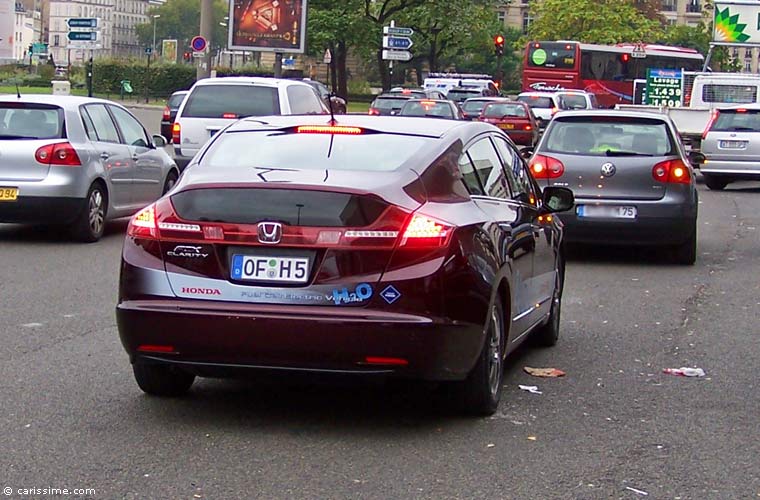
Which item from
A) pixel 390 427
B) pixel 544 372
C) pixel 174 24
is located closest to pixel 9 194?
pixel 544 372

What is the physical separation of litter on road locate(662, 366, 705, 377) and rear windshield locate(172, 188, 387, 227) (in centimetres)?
280

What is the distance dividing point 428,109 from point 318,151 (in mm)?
27262

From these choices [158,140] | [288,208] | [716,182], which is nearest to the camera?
[288,208]

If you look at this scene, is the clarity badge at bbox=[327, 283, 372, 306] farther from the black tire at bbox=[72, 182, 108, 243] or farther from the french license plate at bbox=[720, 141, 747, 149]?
the french license plate at bbox=[720, 141, 747, 149]

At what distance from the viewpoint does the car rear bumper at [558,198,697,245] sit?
13547 millimetres

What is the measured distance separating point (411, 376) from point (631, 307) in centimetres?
507

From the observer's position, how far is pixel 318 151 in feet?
22.6

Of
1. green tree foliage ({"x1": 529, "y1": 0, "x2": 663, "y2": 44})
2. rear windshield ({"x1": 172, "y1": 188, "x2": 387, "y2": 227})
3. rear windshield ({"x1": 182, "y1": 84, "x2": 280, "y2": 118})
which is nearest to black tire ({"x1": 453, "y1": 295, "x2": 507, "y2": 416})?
rear windshield ({"x1": 172, "y1": 188, "x2": 387, "y2": 227})

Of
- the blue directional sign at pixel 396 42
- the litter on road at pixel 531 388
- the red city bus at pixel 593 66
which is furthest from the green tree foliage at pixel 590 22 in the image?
the litter on road at pixel 531 388

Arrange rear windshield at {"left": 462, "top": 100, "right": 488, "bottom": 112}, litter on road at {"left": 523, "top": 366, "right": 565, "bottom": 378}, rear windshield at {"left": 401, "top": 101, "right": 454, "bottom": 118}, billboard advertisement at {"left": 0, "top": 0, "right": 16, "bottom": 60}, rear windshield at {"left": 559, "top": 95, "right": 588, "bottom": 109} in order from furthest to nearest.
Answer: billboard advertisement at {"left": 0, "top": 0, "right": 16, "bottom": 60} < rear windshield at {"left": 559, "top": 95, "right": 588, "bottom": 109} < rear windshield at {"left": 462, "top": 100, "right": 488, "bottom": 112} < rear windshield at {"left": 401, "top": 101, "right": 454, "bottom": 118} < litter on road at {"left": 523, "top": 366, "right": 565, "bottom": 378}

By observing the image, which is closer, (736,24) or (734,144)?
(734,144)

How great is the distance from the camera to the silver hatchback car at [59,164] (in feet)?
46.2

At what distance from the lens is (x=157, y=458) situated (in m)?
6.00

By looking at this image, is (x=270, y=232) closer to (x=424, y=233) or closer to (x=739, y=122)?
(x=424, y=233)
